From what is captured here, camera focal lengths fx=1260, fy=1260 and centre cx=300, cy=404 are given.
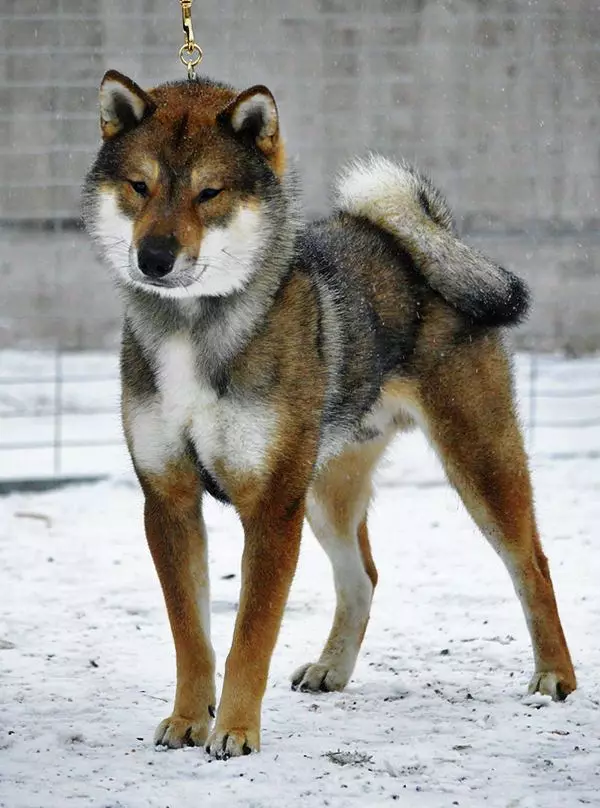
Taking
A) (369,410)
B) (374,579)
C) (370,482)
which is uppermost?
(369,410)

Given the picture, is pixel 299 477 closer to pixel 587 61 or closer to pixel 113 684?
pixel 113 684

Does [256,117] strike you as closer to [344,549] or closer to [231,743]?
[344,549]

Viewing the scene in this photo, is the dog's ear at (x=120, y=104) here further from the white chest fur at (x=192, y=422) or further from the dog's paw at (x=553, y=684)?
the dog's paw at (x=553, y=684)

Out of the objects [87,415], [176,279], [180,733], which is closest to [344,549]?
[180,733]

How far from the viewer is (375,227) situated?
15.9ft

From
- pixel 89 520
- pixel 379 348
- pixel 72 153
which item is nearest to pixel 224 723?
pixel 379 348

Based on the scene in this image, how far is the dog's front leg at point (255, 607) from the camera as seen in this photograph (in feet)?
12.6

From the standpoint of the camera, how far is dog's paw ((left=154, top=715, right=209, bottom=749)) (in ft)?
12.8

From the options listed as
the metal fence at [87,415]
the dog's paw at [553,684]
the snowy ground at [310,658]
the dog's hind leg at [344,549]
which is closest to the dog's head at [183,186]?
the dog's hind leg at [344,549]

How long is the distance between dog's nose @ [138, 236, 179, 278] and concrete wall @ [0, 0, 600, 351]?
7945 millimetres

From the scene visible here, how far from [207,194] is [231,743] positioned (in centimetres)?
164

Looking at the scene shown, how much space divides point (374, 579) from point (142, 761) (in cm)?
147

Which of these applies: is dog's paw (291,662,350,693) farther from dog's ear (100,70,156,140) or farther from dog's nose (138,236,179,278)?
dog's ear (100,70,156,140)

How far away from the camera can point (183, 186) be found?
3719 millimetres
